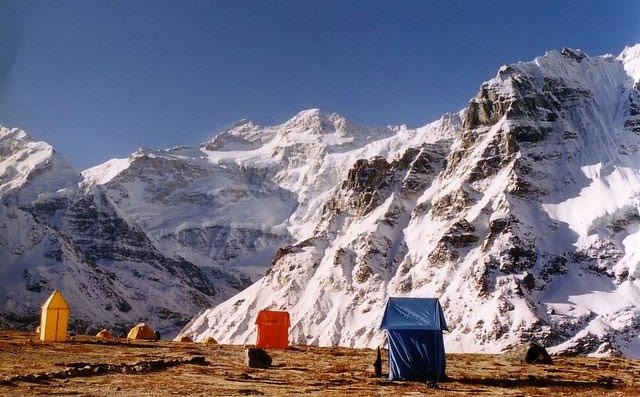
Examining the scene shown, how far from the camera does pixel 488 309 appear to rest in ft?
517

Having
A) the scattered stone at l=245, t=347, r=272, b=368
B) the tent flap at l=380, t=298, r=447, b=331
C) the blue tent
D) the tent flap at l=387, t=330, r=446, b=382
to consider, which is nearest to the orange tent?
the scattered stone at l=245, t=347, r=272, b=368

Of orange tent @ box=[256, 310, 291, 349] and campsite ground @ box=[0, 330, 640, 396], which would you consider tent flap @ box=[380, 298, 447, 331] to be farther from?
orange tent @ box=[256, 310, 291, 349]

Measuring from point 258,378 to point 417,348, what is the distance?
815 cm

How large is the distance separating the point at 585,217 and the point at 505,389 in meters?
159

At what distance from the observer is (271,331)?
230ft

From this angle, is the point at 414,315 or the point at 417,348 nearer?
the point at 417,348

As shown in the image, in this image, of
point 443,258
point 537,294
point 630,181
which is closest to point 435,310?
point 537,294

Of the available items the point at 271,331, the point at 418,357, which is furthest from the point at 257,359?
the point at 271,331

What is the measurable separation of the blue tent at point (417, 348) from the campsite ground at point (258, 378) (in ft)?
3.94

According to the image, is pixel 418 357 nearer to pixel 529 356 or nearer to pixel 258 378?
pixel 258 378

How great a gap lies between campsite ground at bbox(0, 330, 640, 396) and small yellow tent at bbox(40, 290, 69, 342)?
40.9 ft

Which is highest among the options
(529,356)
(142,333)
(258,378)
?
(142,333)

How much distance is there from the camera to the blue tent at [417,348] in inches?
1412

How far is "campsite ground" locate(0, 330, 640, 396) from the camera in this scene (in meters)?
29.2
